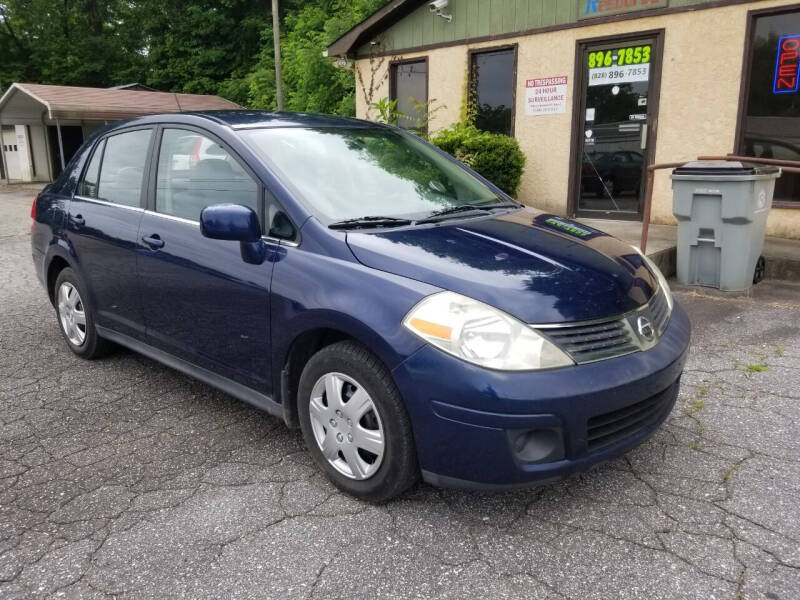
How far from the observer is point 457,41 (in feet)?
33.6

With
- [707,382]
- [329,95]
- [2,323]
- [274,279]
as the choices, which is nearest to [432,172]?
[274,279]

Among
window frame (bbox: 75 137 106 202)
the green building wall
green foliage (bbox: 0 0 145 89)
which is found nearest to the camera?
window frame (bbox: 75 137 106 202)

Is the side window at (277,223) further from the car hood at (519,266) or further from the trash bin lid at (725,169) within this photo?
the trash bin lid at (725,169)

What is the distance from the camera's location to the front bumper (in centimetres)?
225

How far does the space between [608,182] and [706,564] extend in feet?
24.2

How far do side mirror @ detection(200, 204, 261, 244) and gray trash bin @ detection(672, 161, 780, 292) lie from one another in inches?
174

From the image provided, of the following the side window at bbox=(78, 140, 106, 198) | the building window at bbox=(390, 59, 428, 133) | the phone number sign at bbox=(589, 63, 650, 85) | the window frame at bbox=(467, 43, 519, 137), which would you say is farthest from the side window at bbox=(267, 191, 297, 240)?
the building window at bbox=(390, 59, 428, 133)

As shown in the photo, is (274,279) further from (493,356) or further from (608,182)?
(608,182)

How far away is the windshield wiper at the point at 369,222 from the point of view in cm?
284

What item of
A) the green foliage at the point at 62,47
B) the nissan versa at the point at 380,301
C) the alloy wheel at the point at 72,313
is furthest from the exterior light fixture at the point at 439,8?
the green foliage at the point at 62,47

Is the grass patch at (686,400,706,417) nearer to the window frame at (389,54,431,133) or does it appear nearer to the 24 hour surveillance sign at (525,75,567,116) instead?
the 24 hour surveillance sign at (525,75,567,116)

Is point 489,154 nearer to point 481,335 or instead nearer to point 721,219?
point 721,219

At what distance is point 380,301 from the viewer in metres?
2.47

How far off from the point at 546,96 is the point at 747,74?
2.61 m
